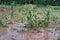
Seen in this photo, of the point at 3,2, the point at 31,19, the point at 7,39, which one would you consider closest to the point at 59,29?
the point at 31,19

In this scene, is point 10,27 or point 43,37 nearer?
point 43,37

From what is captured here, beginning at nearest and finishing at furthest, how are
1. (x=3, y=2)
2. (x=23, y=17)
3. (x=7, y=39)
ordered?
(x=7, y=39) → (x=23, y=17) → (x=3, y=2)

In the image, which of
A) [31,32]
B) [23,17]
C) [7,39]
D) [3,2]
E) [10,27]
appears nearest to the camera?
[7,39]

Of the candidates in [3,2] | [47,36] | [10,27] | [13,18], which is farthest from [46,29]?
[3,2]

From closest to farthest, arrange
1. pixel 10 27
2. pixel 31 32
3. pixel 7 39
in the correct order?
pixel 7 39 < pixel 31 32 < pixel 10 27

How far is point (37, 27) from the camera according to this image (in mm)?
6391

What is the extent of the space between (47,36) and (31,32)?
52 centimetres

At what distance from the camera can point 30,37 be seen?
5.57 metres

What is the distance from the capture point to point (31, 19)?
21.6 ft

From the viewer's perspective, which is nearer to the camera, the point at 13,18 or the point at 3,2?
the point at 13,18

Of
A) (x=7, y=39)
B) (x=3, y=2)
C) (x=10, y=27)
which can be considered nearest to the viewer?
(x=7, y=39)

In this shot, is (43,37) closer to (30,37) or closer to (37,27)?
(30,37)

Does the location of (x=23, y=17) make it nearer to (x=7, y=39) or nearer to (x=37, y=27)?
(x=37, y=27)

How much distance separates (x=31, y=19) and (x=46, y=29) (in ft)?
1.81
